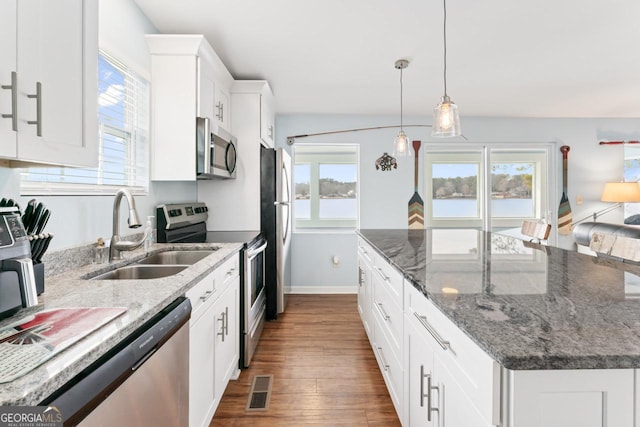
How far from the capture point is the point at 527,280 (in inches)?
48.2

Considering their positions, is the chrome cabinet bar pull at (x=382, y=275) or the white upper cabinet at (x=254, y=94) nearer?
the chrome cabinet bar pull at (x=382, y=275)

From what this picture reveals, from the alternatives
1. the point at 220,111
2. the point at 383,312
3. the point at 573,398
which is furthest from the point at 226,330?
the point at 220,111

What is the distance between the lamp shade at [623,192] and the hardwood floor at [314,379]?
3.94 metres

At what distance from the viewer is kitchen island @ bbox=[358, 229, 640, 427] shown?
2.19ft

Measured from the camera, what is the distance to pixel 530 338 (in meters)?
0.72

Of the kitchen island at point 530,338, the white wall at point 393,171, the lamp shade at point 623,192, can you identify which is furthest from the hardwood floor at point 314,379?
the lamp shade at point 623,192

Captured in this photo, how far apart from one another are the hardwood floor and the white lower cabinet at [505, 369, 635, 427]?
4.36 feet

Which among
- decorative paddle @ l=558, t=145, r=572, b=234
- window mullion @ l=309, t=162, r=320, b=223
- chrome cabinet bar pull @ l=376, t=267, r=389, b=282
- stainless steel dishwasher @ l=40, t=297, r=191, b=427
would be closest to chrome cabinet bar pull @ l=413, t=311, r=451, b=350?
chrome cabinet bar pull @ l=376, t=267, r=389, b=282

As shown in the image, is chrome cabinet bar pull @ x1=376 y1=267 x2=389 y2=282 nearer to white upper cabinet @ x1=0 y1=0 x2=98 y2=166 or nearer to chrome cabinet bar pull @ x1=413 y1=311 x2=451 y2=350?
chrome cabinet bar pull @ x1=413 y1=311 x2=451 y2=350

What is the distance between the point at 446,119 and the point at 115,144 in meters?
2.03

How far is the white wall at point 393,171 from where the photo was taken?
450 cm

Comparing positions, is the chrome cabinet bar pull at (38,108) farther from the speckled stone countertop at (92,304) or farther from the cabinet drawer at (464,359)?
the cabinet drawer at (464,359)

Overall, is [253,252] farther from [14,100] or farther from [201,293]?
[14,100]

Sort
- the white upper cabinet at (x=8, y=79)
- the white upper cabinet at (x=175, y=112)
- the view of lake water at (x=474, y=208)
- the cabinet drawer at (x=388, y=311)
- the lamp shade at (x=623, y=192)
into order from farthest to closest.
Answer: the view of lake water at (x=474, y=208) < the lamp shade at (x=623, y=192) < the white upper cabinet at (x=175, y=112) < the cabinet drawer at (x=388, y=311) < the white upper cabinet at (x=8, y=79)
